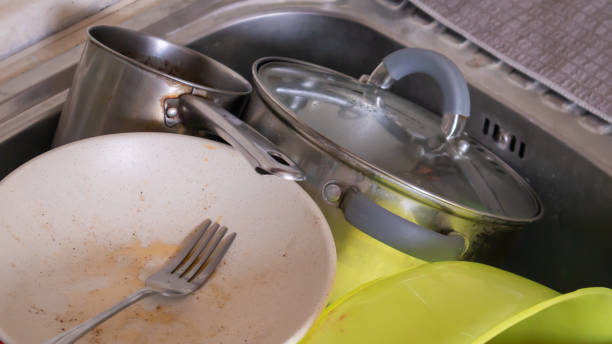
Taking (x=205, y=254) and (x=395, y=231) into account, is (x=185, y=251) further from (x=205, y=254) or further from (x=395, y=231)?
(x=395, y=231)

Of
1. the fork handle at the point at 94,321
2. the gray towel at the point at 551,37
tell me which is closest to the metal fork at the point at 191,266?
the fork handle at the point at 94,321

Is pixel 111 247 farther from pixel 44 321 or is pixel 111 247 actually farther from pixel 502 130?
pixel 502 130

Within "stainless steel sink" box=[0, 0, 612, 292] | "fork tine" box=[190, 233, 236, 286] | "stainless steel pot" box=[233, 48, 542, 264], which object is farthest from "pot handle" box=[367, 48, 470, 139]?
"fork tine" box=[190, 233, 236, 286]

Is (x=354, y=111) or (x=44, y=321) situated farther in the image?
(x=354, y=111)

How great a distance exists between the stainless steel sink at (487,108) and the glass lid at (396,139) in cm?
5

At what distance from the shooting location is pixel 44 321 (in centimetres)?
37

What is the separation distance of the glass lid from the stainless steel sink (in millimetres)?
45

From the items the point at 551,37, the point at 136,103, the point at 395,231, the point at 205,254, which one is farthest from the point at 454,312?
the point at 551,37

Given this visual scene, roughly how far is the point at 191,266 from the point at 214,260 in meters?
0.02

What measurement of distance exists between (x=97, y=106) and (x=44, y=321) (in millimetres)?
183

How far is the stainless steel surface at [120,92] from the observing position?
462 millimetres

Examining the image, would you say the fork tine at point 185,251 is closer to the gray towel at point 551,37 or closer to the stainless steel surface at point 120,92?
the stainless steel surface at point 120,92

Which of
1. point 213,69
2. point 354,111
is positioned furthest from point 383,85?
point 213,69

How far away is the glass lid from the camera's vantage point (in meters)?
0.49
